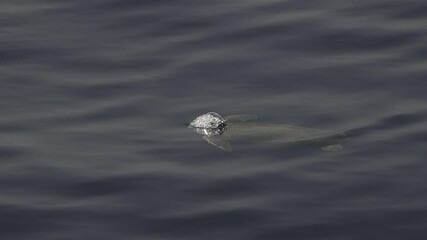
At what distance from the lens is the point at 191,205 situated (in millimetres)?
7984

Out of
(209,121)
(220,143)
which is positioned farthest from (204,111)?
(220,143)

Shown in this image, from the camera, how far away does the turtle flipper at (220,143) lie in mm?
8752

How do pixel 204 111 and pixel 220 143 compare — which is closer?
pixel 220 143

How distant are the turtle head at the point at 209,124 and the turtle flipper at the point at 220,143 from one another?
4cm

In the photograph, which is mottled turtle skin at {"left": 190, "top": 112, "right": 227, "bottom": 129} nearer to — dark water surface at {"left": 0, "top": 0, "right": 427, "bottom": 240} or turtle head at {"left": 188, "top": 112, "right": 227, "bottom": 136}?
turtle head at {"left": 188, "top": 112, "right": 227, "bottom": 136}

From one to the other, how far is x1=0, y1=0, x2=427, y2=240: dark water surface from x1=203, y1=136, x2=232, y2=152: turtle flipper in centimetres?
6

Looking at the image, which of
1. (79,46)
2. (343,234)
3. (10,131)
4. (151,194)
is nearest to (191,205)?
(151,194)

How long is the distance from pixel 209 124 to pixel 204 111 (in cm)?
29

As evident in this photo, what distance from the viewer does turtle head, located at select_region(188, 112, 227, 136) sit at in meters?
8.92

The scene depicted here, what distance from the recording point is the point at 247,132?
8.87 m

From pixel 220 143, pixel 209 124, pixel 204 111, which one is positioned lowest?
pixel 220 143

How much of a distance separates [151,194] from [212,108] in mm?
1311

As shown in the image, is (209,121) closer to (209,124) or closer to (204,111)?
(209,124)

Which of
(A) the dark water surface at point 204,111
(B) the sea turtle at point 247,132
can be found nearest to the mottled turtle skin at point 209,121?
(B) the sea turtle at point 247,132
